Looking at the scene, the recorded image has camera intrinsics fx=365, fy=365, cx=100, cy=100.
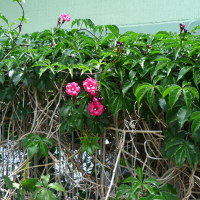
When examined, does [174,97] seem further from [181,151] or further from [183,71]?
[181,151]

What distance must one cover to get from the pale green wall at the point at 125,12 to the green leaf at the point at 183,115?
6.22 ft

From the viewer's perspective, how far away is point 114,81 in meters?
1.75

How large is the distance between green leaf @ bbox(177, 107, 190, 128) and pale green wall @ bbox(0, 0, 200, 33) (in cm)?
189

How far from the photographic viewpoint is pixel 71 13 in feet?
12.4

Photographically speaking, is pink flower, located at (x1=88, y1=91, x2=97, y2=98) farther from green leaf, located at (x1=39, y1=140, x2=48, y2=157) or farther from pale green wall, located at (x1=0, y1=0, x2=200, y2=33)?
pale green wall, located at (x1=0, y1=0, x2=200, y2=33)

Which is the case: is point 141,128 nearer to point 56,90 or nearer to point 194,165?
point 194,165

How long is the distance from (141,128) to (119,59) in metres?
0.36

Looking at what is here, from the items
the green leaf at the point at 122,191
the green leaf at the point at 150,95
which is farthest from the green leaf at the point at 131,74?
the green leaf at the point at 122,191

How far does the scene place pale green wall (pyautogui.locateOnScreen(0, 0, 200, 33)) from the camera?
332 cm

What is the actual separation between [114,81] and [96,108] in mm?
172

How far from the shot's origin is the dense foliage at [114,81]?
5.14 feet

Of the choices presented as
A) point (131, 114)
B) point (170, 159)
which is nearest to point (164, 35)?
point (131, 114)

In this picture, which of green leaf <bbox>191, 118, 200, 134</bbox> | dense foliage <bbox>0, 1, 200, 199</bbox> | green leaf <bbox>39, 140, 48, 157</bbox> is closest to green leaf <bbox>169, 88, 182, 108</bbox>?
dense foliage <bbox>0, 1, 200, 199</bbox>

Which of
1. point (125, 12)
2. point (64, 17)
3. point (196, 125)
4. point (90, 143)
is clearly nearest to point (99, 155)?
point (90, 143)
